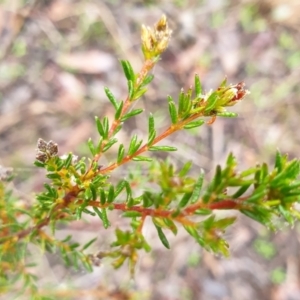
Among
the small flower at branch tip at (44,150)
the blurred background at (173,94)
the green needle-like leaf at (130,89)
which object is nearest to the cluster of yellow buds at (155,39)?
the green needle-like leaf at (130,89)

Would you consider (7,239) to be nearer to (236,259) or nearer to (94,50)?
(236,259)

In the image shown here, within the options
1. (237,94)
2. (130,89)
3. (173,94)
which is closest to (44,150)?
(130,89)

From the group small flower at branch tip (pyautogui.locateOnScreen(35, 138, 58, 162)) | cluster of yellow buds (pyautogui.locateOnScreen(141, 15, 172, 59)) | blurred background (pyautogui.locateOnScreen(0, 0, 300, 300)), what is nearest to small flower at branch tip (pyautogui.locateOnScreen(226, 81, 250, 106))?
cluster of yellow buds (pyautogui.locateOnScreen(141, 15, 172, 59))

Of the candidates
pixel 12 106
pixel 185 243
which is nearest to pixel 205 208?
pixel 185 243

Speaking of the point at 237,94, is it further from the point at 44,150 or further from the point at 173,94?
the point at 173,94

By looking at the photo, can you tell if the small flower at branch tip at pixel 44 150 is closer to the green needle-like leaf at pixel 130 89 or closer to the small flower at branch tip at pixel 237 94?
the green needle-like leaf at pixel 130 89

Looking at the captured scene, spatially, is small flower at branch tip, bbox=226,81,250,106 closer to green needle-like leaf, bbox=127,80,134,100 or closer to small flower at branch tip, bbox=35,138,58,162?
green needle-like leaf, bbox=127,80,134,100
